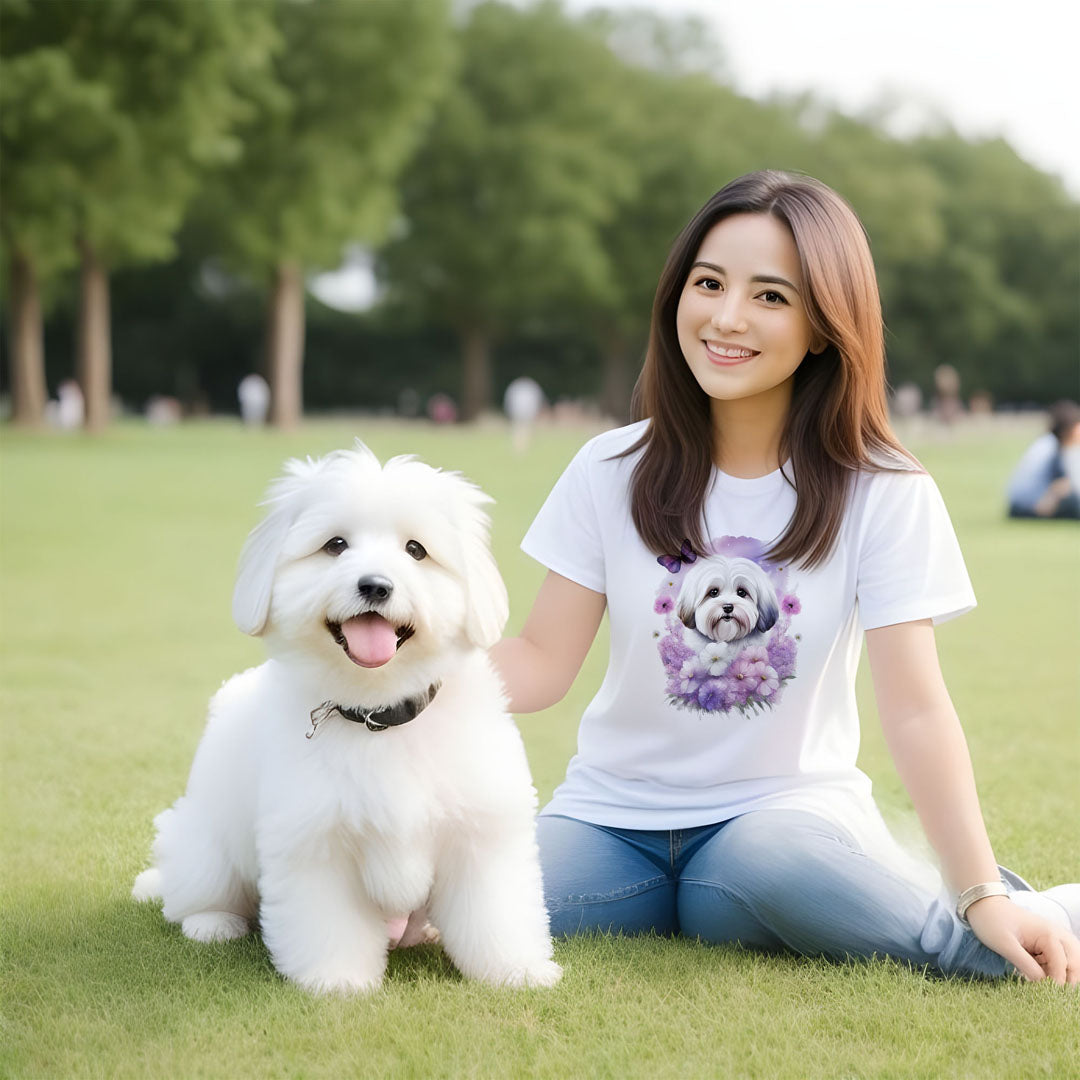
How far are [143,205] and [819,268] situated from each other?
84.8 feet

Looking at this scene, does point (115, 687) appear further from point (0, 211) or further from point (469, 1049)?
point (0, 211)

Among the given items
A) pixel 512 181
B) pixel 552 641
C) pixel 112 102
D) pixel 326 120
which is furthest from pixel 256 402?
pixel 552 641

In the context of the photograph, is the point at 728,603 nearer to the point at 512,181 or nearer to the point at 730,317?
the point at 730,317

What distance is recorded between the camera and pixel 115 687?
6633 millimetres

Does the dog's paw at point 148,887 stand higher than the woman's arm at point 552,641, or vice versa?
the woman's arm at point 552,641

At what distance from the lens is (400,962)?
3.11 m

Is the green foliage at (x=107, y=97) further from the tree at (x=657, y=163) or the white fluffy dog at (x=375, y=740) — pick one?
the white fluffy dog at (x=375, y=740)

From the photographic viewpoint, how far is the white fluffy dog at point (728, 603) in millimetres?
3174

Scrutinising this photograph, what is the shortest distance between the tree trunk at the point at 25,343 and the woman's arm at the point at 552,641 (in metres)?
27.4

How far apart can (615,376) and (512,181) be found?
26.4ft

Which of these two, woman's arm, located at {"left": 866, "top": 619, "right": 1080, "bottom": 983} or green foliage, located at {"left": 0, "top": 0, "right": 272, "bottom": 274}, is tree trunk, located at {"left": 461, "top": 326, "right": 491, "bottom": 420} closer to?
green foliage, located at {"left": 0, "top": 0, "right": 272, "bottom": 274}

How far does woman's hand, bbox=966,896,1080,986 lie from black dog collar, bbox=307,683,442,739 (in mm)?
1236

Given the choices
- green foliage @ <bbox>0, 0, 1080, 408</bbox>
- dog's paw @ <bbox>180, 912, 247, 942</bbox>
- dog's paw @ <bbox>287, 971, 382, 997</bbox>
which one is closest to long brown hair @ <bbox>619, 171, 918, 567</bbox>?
dog's paw @ <bbox>287, 971, 382, 997</bbox>

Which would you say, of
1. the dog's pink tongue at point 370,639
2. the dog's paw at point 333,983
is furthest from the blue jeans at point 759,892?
the dog's pink tongue at point 370,639
